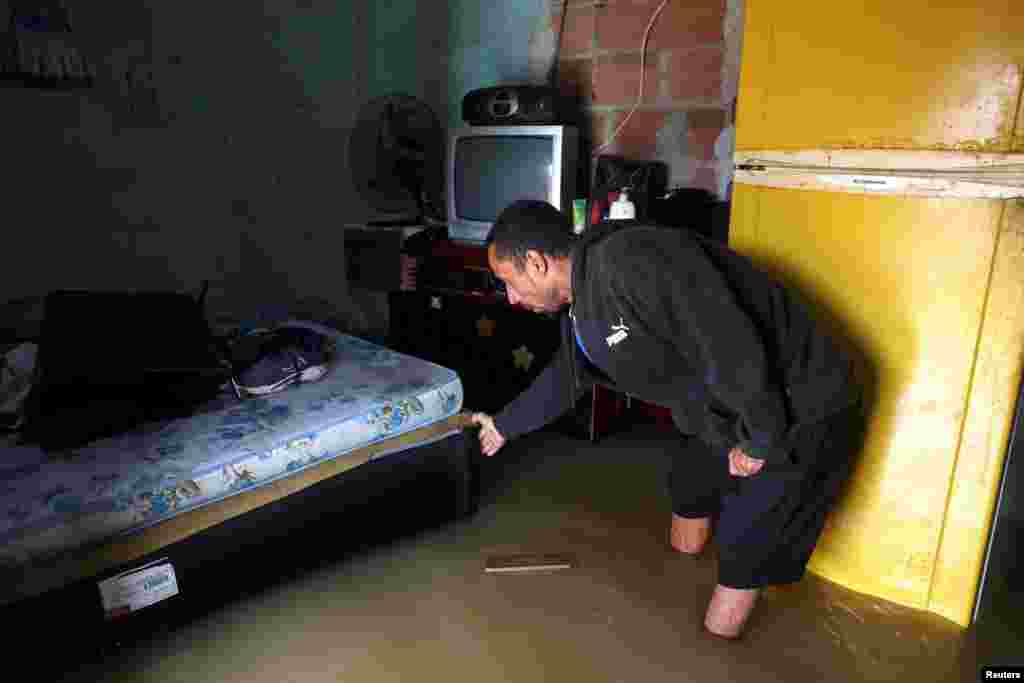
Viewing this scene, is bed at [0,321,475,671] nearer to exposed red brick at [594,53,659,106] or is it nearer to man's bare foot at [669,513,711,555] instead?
man's bare foot at [669,513,711,555]

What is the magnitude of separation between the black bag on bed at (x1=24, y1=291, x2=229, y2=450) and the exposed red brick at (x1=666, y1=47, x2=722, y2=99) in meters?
2.05

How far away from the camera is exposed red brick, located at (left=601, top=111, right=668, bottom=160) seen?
2.94 meters

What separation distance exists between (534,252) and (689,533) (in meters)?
1.05

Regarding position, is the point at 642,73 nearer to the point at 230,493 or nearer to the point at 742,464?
the point at 742,464

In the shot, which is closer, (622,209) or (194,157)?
(622,209)

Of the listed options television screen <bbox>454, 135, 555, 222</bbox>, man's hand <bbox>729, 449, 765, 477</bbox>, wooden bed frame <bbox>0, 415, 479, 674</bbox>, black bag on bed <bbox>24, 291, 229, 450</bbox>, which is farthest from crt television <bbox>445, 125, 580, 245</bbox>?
man's hand <bbox>729, 449, 765, 477</bbox>

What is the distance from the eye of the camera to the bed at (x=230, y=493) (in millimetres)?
1437

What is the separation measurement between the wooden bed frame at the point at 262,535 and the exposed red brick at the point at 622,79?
5.64 feet

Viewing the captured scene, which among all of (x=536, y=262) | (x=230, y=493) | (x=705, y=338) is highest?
(x=536, y=262)

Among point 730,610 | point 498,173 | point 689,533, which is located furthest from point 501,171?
point 730,610

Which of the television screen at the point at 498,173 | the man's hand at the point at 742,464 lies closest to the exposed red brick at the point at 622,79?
the television screen at the point at 498,173

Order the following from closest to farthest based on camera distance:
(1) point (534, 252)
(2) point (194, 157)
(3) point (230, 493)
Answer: (1) point (534, 252), (3) point (230, 493), (2) point (194, 157)

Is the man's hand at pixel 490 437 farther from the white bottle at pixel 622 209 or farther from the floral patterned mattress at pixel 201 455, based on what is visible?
the white bottle at pixel 622 209

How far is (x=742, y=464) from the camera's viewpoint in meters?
1.51
